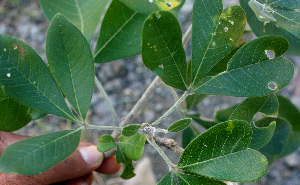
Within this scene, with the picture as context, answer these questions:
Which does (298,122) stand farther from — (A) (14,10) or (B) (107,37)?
(A) (14,10)

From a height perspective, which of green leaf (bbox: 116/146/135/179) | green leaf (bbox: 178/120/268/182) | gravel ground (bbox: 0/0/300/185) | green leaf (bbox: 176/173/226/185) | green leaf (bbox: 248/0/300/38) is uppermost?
green leaf (bbox: 248/0/300/38)

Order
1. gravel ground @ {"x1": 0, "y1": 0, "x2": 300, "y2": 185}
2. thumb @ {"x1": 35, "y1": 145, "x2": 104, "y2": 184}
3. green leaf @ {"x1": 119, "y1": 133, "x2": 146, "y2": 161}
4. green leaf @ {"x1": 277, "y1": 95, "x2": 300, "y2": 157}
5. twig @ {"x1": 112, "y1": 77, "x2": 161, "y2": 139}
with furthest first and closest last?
gravel ground @ {"x1": 0, "y1": 0, "x2": 300, "y2": 185}, green leaf @ {"x1": 277, "y1": 95, "x2": 300, "y2": 157}, thumb @ {"x1": 35, "y1": 145, "x2": 104, "y2": 184}, twig @ {"x1": 112, "y1": 77, "x2": 161, "y2": 139}, green leaf @ {"x1": 119, "y1": 133, "x2": 146, "y2": 161}

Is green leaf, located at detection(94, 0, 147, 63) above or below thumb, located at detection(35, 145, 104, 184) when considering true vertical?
above

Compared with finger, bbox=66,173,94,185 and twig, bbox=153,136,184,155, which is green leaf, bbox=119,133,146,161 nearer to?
twig, bbox=153,136,184,155

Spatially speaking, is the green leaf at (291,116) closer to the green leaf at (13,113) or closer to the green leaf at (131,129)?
the green leaf at (131,129)

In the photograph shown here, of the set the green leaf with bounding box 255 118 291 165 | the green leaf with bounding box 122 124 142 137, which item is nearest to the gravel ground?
the green leaf with bounding box 255 118 291 165

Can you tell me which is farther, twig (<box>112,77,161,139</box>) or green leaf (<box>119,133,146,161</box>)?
twig (<box>112,77,161,139</box>)

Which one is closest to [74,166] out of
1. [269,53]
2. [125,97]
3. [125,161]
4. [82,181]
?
[82,181]

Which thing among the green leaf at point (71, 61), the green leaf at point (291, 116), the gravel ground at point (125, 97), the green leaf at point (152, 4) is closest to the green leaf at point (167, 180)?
the green leaf at point (71, 61)
